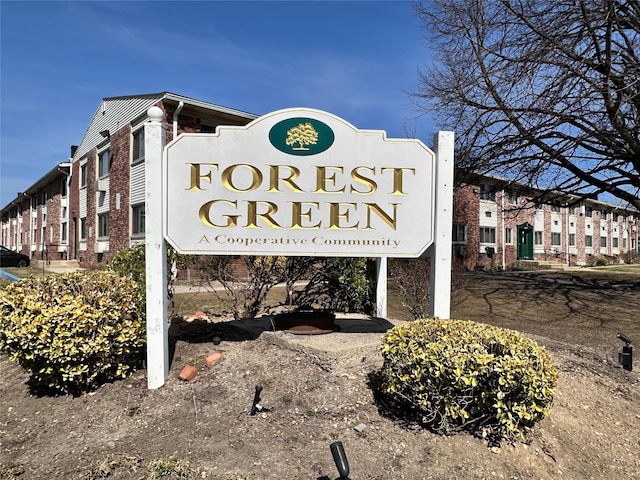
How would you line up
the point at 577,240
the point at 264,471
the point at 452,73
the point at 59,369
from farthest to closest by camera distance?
the point at 577,240
the point at 452,73
the point at 59,369
the point at 264,471

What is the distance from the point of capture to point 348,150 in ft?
15.3

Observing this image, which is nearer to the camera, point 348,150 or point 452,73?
point 348,150

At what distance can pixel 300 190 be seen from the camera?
4.64 metres

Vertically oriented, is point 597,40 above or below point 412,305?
above

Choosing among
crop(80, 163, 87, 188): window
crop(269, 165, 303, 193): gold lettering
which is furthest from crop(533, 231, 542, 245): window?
crop(269, 165, 303, 193): gold lettering

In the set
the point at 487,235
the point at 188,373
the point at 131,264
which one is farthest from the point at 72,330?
the point at 487,235

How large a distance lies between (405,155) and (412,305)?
10.9 feet

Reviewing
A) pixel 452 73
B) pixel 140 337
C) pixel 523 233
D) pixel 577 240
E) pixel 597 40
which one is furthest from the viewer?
pixel 577 240

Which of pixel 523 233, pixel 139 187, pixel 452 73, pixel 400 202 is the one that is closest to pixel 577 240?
pixel 523 233

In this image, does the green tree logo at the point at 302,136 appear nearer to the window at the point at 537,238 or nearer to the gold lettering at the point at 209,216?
the gold lettering at the point at 209,216

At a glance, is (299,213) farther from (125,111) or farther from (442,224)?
(125,111)

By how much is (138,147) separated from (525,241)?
27472mm

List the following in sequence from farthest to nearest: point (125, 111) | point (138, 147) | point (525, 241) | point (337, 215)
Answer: point (525, 241), point (125, 111), point (138, 147), point (337, 215)

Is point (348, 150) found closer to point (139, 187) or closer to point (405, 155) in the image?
point (405, 155)
